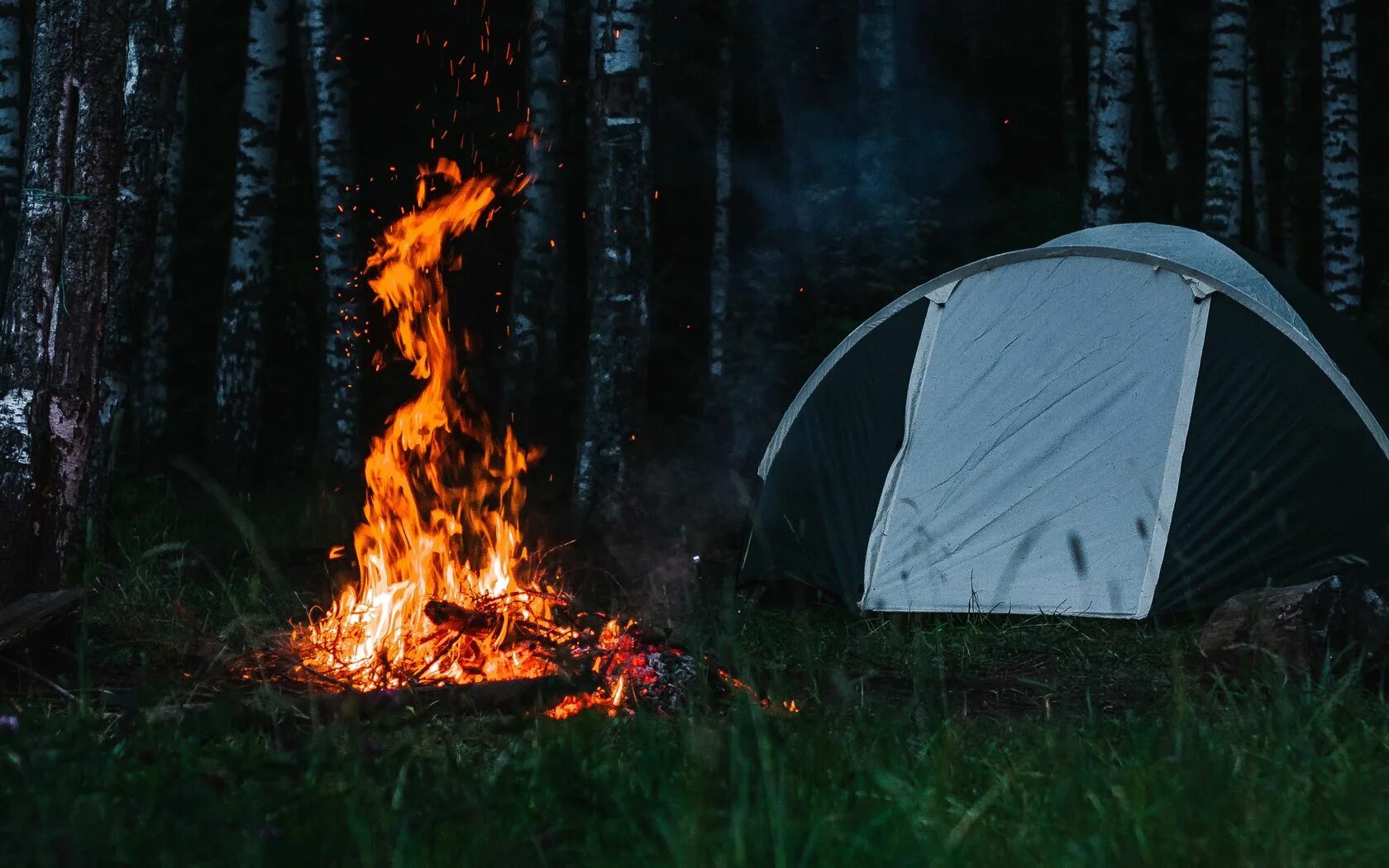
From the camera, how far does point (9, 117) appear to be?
43.3 ft

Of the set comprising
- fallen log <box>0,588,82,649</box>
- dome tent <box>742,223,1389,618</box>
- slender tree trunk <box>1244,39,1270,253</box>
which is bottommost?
fallen log <box>0,588,82,649</box>

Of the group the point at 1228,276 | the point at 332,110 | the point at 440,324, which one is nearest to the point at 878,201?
the point at 332,110

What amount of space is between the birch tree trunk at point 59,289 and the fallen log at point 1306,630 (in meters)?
5.41

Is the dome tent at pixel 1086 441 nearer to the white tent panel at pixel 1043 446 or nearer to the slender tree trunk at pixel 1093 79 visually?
the white tent panel at pixel 1043 446

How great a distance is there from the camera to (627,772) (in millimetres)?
3717

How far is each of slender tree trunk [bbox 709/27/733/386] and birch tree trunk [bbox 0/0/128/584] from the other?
32.3 feet

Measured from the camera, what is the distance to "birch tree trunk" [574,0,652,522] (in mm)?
9961

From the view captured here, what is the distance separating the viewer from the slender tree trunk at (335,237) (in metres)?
13.5

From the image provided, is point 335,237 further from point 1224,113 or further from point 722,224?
point 1224,113

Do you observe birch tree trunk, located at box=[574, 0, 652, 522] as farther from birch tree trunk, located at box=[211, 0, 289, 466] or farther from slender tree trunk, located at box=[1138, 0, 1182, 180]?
slender tree trunk, located at box=[1138, 0, 1182, 180]

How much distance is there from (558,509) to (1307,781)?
9.07 meters

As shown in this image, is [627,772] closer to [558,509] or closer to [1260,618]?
[1260,618]

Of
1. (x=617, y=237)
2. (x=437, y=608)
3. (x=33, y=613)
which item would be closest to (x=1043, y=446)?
(x=617, y=237)

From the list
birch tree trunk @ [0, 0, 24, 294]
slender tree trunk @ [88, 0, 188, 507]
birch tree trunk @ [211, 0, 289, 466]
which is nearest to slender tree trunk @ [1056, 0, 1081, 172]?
birch tree trunk @ [211, 0, 289, 466]
